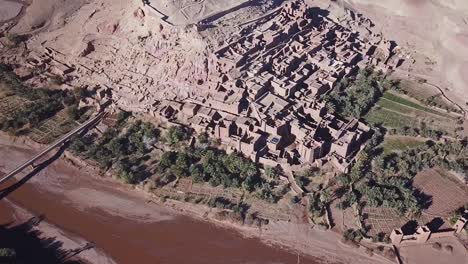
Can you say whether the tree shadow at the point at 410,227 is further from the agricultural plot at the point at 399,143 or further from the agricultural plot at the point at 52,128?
the agricultural plot at the point at 52,128

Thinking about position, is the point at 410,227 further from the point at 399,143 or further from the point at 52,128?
the point at 52,128

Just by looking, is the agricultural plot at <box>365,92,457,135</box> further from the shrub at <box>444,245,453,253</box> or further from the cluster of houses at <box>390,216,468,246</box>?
the shrub at <box>444,245,453,253</box>

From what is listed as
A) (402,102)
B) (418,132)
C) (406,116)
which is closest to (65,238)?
(418,132)

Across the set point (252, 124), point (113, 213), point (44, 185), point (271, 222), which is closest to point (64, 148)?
point (44, 185)

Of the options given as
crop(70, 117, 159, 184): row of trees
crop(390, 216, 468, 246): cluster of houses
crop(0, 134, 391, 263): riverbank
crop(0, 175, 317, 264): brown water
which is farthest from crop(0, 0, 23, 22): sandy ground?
crop(390, 216, 468, 246): cluster of houses

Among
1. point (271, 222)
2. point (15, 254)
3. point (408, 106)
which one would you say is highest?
point (408, 106)

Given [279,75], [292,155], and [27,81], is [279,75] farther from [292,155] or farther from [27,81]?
[27,81]
